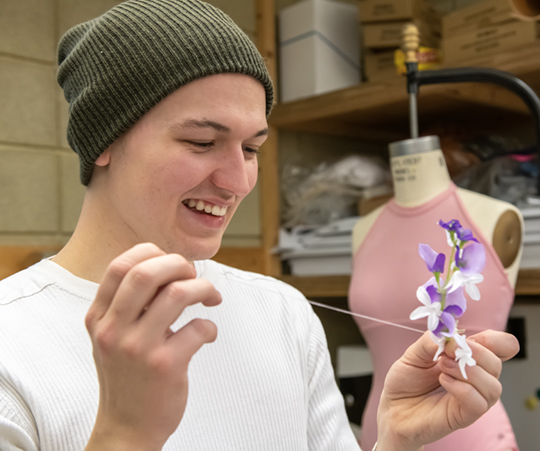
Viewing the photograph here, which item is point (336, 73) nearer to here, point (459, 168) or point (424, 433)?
point (459, 168)

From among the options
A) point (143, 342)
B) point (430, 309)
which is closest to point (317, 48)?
point (430, 309)

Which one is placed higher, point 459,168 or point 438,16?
point 438,16

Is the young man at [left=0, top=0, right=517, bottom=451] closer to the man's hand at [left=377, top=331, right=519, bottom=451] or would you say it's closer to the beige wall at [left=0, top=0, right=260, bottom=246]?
the man's hand at [left=377, top=331, right=519, bottom=451]

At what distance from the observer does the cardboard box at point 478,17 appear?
1626mm

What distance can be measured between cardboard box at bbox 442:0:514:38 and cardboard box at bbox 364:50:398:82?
0.69ft

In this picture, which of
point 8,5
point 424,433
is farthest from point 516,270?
point 8,5

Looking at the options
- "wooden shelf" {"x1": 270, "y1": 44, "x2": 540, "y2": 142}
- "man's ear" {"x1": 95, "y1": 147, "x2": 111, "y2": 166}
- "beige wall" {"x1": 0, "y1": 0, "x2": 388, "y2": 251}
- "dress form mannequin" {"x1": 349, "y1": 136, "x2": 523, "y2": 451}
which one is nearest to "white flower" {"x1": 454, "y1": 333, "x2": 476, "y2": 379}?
"man's ear" {"x1": 95, "y1": 147, "x2": 111, "y2": 166}

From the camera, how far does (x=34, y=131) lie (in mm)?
1573

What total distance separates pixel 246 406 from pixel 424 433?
0.27 meters

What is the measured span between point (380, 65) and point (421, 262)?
880mm

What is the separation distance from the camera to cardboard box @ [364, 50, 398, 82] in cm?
193

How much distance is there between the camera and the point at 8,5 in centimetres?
152

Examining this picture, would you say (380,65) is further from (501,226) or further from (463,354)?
(463,354)

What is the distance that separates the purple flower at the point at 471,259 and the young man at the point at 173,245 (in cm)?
10
